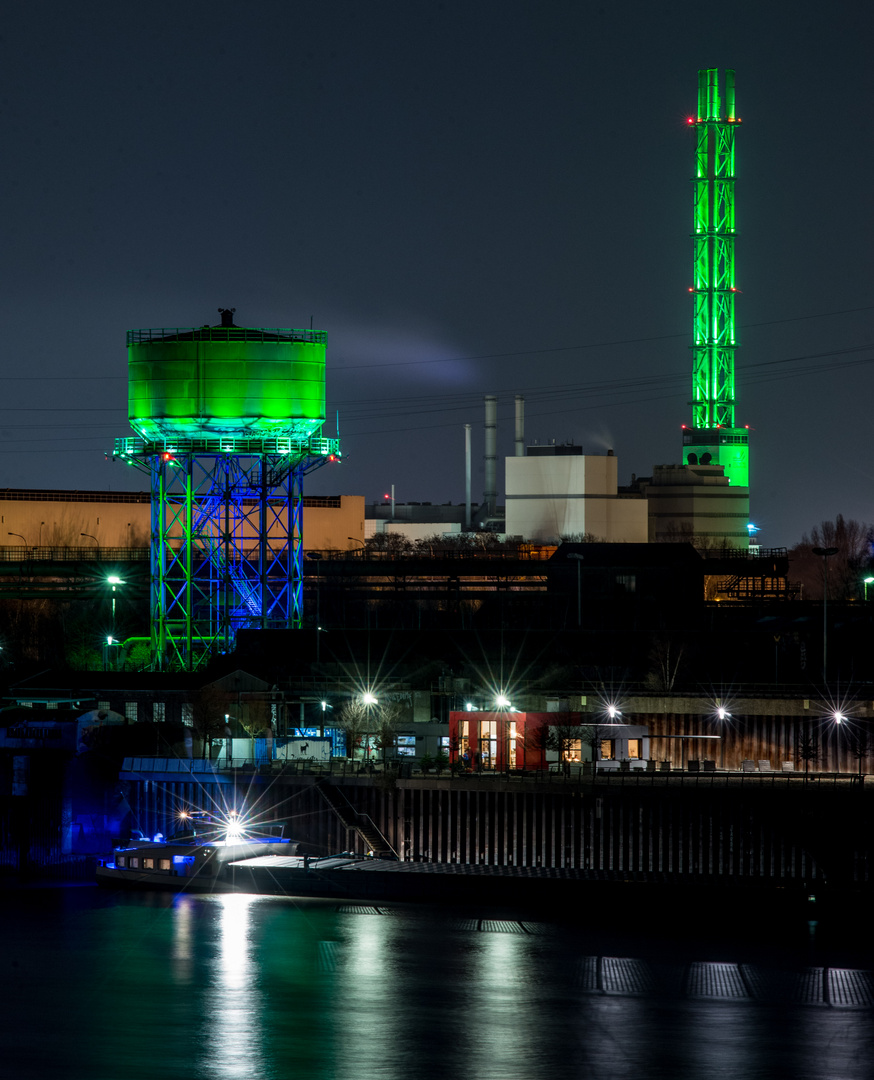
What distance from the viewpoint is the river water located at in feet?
105

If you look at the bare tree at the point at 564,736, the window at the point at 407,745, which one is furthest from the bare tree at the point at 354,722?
the bare tree at the point at 564,736

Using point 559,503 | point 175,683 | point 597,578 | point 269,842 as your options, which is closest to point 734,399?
point 559,503

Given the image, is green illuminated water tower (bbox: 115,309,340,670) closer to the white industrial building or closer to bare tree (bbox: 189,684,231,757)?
bare tree (bbox: 189,684,231,757)

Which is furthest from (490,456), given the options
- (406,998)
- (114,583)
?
(406,998)

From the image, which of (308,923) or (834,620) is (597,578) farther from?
(308,923)

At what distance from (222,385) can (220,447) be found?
2.72m

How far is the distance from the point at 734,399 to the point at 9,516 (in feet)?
168

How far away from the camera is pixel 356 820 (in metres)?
52.5

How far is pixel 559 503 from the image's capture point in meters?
121

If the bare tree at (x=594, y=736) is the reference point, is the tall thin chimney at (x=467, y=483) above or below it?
above

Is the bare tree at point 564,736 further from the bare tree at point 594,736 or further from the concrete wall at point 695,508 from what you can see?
the concrete wall at point 695,508

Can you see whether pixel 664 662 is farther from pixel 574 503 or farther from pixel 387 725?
pixel 574 503

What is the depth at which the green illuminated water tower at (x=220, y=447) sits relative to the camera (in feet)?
246

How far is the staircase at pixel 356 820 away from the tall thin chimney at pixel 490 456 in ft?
281
